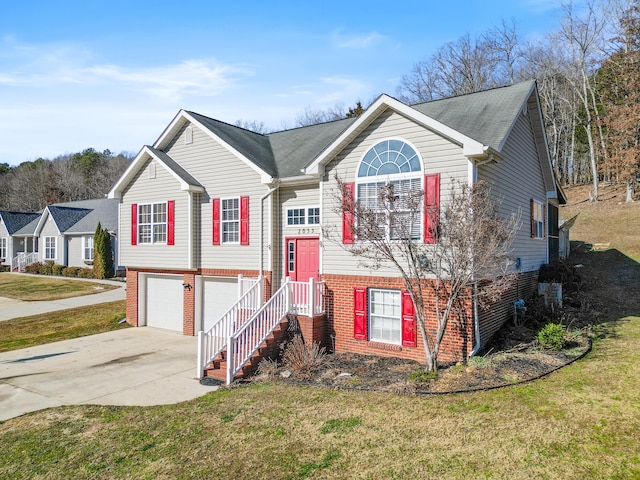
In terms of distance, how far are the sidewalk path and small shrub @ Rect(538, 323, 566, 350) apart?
64.7 feet

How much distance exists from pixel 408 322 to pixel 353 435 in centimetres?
463

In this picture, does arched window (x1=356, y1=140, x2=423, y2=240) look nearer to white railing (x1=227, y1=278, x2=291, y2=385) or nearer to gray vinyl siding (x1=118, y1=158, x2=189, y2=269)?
white railing (x1=227, y1=278, x2=291, y2=385)

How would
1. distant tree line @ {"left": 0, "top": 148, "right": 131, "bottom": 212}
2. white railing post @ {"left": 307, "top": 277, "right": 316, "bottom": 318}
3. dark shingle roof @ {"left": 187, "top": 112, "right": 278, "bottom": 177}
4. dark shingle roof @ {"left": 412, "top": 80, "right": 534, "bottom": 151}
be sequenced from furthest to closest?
distant tree line @ {"left": 0, "top": 148, "right": 131, "bottom": 212}, dark shingle roof @ {"left": 187, "top": 112, "right": 278, "bottom": 177}, white railing post @ {"left": 307, "top": 277, "right": 316, "bottom": 318}, dark shingle roof @ {"left": 412, "top": 80, "right": 534, "bottom": 151}

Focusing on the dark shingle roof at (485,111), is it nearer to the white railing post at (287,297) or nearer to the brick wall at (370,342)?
the brick wall at (370,342)

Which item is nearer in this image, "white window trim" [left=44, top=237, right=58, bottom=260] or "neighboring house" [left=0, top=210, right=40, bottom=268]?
"white window trim" [left=44, top=237, right=58, bottom=260]

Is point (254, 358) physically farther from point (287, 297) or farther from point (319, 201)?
point (319, 201)

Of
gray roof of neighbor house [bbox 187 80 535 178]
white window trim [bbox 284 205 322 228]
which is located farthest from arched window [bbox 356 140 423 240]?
white window trim [bbox 284 205 322 228]

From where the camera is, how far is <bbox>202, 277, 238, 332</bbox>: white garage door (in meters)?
15.1

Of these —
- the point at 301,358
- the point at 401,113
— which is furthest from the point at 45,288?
the point at 401,113

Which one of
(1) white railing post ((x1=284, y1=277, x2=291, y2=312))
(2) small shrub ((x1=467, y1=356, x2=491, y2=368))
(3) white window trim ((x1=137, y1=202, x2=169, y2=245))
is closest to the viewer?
(2) small shrub ((x1=467, y1=356, x2=491, y2=368))

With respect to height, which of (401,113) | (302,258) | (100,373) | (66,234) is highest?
(401,113)

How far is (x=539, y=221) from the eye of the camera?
50.6 feet

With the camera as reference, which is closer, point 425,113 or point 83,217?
point 425,113

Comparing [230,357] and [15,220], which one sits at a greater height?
[15,220]
